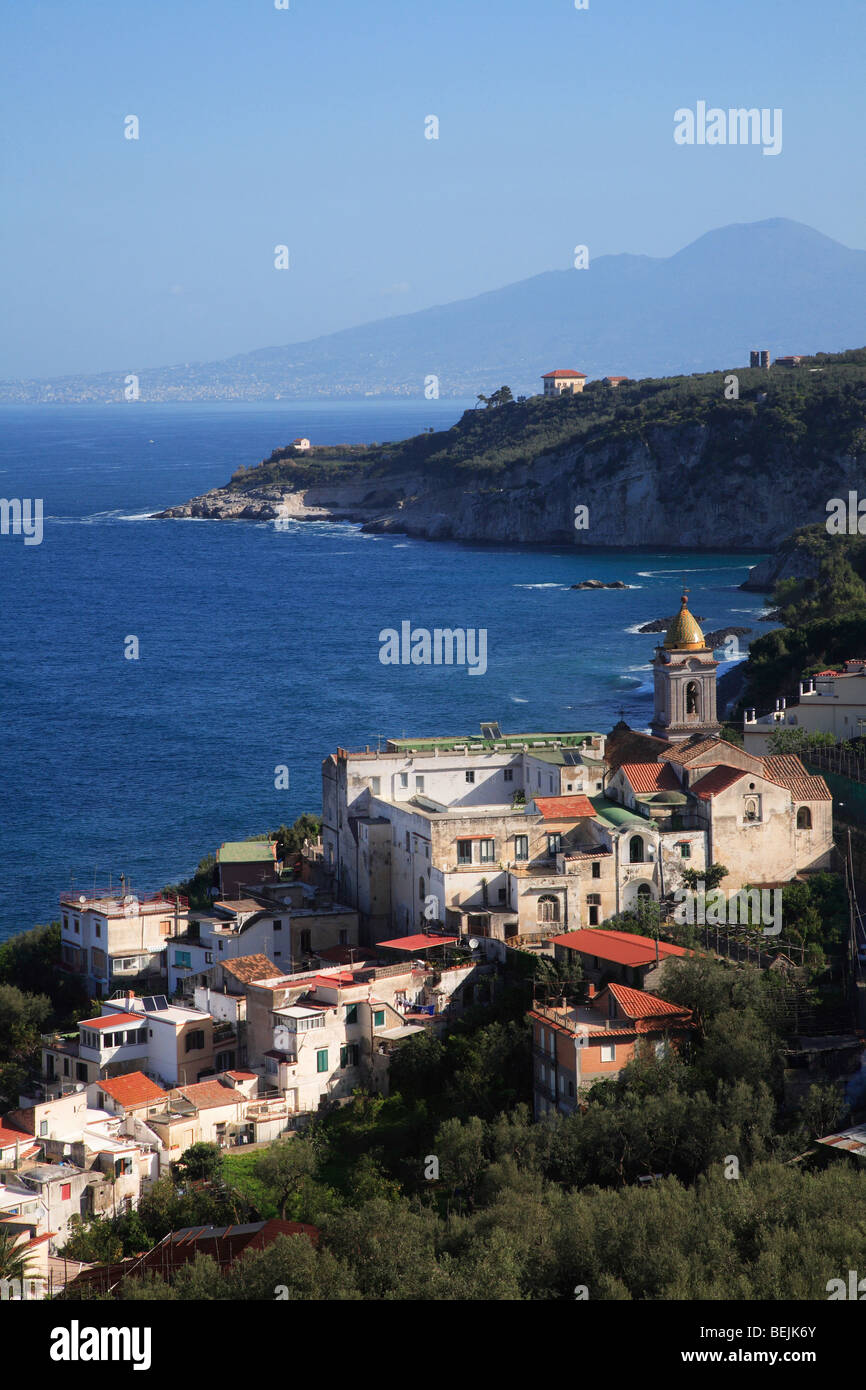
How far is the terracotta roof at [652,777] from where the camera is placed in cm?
3456

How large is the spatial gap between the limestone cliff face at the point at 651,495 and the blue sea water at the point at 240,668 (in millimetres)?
3524

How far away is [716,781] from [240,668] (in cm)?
5402

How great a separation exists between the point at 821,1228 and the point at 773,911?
443 inches

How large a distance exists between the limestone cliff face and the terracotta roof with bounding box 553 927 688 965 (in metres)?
95.6

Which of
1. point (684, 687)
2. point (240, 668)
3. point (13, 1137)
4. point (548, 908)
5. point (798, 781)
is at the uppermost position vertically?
point (684, 687)

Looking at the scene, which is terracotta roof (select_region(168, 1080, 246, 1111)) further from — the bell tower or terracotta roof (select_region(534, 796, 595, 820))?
the bell tower

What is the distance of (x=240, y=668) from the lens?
280 ft

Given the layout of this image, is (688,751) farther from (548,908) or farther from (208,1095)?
(208,1095)

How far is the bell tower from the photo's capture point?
3978 centimetres

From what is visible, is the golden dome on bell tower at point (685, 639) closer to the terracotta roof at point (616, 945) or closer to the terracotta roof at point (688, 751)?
the terracotta roof at point (688, 751)

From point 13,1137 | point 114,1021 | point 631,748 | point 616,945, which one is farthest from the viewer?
point 631,748

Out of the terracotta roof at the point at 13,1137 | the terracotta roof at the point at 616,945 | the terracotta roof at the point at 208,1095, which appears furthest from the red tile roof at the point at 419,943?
the terracotta roof at the point at 13,1137

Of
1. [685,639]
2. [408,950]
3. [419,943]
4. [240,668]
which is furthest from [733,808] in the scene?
[240,668]

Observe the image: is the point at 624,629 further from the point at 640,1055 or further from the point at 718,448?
the point at 640,1055
